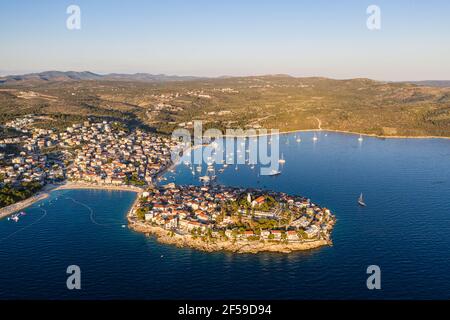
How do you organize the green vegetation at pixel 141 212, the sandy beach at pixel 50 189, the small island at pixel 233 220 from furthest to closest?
the sandy beach at pixel 50 189 < the green vegetation at pixel 141 212 < the small island at pixel 233 220

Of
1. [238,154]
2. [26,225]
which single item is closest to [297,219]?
[26,225]

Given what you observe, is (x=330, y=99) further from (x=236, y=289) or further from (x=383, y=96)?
(x=236, y=289)

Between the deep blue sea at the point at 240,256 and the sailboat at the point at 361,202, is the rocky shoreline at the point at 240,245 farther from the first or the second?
the sailboat at the point at 361,202

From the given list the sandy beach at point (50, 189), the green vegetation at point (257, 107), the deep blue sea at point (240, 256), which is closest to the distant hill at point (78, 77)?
the green vegetation at point (257, 107)

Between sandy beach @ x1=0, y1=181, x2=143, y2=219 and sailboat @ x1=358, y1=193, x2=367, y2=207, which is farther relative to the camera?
sailboat @ x1=358, y1=193, x2=367, y2=207

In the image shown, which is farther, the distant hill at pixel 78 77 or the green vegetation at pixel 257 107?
the distant hill at pixel 78 77

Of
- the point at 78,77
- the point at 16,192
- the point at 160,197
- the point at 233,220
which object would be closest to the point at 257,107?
the point at 160,197

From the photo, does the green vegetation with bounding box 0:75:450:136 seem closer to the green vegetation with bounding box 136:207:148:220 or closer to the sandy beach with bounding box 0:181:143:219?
the sandy beach with bounding box 0:181:143:219

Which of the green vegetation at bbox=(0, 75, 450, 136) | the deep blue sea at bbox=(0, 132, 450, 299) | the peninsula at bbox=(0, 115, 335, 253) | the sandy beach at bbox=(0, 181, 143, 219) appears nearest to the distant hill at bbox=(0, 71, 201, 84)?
the green vegetation at bbox=(0, 75, 450, 136)
